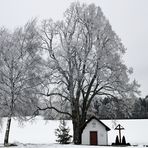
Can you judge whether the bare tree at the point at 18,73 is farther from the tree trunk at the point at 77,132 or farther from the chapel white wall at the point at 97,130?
the chapel white wall at the point at 97,130

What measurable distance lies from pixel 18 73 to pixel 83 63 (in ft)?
24.7

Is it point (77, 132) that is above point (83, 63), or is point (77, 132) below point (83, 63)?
below

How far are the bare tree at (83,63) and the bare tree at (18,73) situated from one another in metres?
2.94

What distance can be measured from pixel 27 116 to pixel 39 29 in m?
10.2

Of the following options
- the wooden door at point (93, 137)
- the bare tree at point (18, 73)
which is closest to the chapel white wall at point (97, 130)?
the wooden door at point (93, 137)

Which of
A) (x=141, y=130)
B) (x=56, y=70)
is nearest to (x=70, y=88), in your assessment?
(x=56, y=70)

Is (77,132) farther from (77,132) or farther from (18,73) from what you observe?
(18,73)

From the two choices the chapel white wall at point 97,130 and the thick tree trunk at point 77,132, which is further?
the chapel white wall at point 97,130

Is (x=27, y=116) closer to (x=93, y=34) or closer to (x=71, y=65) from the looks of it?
(x=71, y=65)

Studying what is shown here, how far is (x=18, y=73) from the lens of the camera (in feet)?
97.8

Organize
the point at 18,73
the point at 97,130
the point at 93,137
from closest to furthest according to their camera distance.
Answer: the point at 18,73 < the point at 93,137 < the point at 97,130

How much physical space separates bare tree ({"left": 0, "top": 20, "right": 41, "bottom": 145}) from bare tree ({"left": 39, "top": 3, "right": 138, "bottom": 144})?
2.94m

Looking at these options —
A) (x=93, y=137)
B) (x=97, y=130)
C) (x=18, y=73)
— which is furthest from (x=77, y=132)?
(x=18, y=73)

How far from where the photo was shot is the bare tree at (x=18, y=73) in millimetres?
28875
